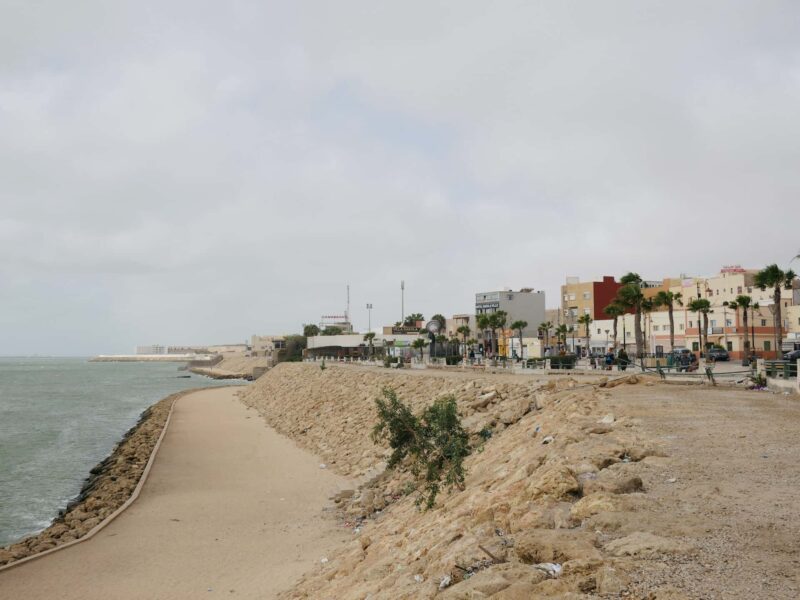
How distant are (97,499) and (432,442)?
13872mm

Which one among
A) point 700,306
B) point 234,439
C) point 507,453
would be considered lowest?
point 234,439

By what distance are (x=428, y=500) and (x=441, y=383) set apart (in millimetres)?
23344

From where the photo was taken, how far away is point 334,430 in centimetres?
3684

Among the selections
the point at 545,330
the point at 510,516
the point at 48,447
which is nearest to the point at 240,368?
the point at 545,330

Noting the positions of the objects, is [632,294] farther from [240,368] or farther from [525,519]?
[240,368]

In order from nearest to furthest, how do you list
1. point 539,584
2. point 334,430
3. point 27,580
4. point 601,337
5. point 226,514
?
1. point 539,584
2. point 27,580
3. point 226,514
4. point 334,430
5. point 601,337

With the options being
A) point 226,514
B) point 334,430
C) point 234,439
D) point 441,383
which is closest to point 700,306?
point 441,383

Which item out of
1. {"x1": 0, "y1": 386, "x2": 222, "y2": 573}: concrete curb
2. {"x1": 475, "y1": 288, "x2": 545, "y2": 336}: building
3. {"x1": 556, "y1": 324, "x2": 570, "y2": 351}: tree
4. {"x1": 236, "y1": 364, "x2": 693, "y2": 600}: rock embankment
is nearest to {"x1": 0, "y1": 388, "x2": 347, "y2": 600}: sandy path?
{"x1": 0, "y1": 386, "x2": 222, "y2": 573}: concrete curb

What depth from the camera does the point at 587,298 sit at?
8656cm

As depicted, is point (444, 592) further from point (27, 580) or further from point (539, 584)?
point (27, 580)

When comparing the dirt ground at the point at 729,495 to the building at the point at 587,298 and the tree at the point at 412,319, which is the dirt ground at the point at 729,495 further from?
the tree at the point at 412,319

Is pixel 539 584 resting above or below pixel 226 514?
above

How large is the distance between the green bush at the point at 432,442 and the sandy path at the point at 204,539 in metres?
3.04

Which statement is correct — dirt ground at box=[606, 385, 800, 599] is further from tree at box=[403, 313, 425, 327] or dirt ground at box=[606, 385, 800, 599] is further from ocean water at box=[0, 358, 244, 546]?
tree at box=[403, 313, 425, 327]
